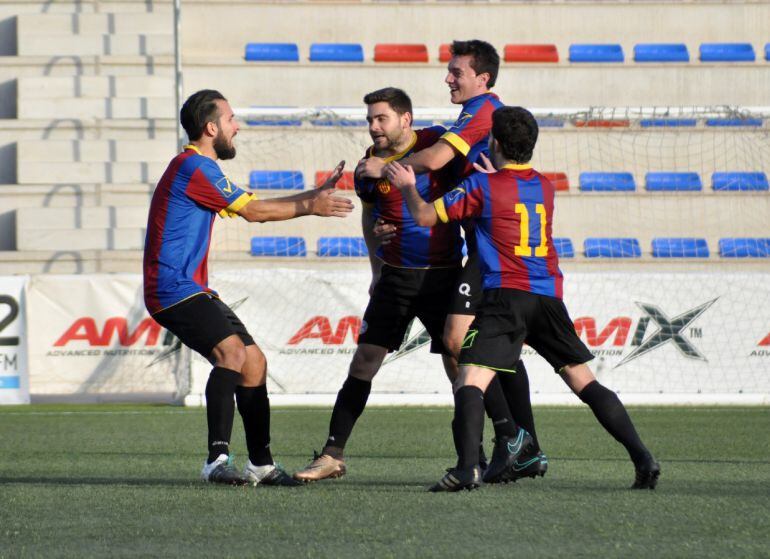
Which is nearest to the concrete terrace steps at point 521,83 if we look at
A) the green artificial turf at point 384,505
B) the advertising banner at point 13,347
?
the advertising banner at point 13,347

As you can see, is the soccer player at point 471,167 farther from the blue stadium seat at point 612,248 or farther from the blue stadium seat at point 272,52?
the blue stadium seat at point 272,52

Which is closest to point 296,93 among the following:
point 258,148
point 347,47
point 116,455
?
point 347,47

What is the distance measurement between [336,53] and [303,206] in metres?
14.0

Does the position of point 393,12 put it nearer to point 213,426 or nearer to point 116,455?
point 116,455

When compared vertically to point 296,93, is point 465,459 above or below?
below

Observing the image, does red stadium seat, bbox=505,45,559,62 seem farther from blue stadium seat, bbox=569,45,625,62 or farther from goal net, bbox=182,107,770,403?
goal net, bbox=182,107,770,403

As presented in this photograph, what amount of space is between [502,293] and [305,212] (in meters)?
0.98

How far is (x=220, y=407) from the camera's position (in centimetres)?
546

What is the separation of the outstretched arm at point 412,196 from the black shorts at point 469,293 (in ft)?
2.18

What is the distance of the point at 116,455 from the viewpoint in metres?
7.18

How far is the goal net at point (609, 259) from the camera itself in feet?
41.0

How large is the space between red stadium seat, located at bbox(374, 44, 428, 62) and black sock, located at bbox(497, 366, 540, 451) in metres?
Answer: 13.7

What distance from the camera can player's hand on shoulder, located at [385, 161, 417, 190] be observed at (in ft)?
16.9

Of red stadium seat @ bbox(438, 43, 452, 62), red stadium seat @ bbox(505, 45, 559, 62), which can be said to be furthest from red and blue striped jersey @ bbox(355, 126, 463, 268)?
red stadium seat @ bbox(505, 45, 559, 62)
